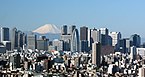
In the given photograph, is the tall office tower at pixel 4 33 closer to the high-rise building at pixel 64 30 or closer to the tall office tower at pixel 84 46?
the high-rise building at pixel 64 30

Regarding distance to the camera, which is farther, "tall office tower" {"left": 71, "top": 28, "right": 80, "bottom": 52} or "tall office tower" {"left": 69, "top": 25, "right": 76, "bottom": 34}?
"tall office tower" {"left": 69, "top": 25, "right": 76, "bottom": 34}

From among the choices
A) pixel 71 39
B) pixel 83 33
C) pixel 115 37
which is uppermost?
pixel 83 33

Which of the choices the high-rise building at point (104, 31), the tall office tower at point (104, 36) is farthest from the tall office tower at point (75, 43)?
the high-rise building at point (104, 31)

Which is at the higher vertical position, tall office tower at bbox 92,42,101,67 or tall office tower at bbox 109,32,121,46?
tall office tower at bbox 109,32,121,46

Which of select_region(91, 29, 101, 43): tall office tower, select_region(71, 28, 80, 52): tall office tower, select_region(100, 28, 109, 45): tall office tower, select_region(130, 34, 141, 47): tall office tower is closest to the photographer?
select_region(71, 28, 80, 52): tall office tower

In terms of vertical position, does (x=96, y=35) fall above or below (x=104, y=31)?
below

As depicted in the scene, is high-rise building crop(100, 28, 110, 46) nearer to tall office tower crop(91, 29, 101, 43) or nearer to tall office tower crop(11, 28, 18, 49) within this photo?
tall office tower crop(91, 29, 101, 43)

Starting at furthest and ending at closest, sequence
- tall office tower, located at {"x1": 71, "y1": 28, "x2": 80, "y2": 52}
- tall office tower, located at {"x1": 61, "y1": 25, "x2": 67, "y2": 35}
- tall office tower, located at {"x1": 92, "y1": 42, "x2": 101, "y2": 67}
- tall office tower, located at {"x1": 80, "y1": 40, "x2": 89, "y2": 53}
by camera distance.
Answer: tall office tower, located at {"x1": 61, "y1": 25, "x2": 67, "y2": 35} → tall office tower, located at {"x1": 71, "y1": 28, "x2": 80, "y2": 52} → tall office tower, located at {"x1": 80, "y1": 40, "x2": 89, "y2": 53} → tall office tower, located at {"x1": 92, "y1": 42, "x2": 101, "y2": 67}

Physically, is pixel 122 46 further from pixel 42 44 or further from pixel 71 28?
pixel 42 44

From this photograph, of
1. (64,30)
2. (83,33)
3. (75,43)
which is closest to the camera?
(75,43)

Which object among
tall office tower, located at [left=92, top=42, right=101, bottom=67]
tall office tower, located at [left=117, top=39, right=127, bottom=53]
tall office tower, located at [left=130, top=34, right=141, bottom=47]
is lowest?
tall office tower, located at [left=92, top=42, right=101, bottom=67]

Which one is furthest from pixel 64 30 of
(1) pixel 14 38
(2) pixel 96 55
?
(2) pixel 96 55

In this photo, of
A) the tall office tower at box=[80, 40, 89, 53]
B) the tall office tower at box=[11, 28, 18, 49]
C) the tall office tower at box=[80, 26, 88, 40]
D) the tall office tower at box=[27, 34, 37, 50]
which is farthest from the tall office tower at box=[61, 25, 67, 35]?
the tall office tower at box=[11, 28, 18, 49]
